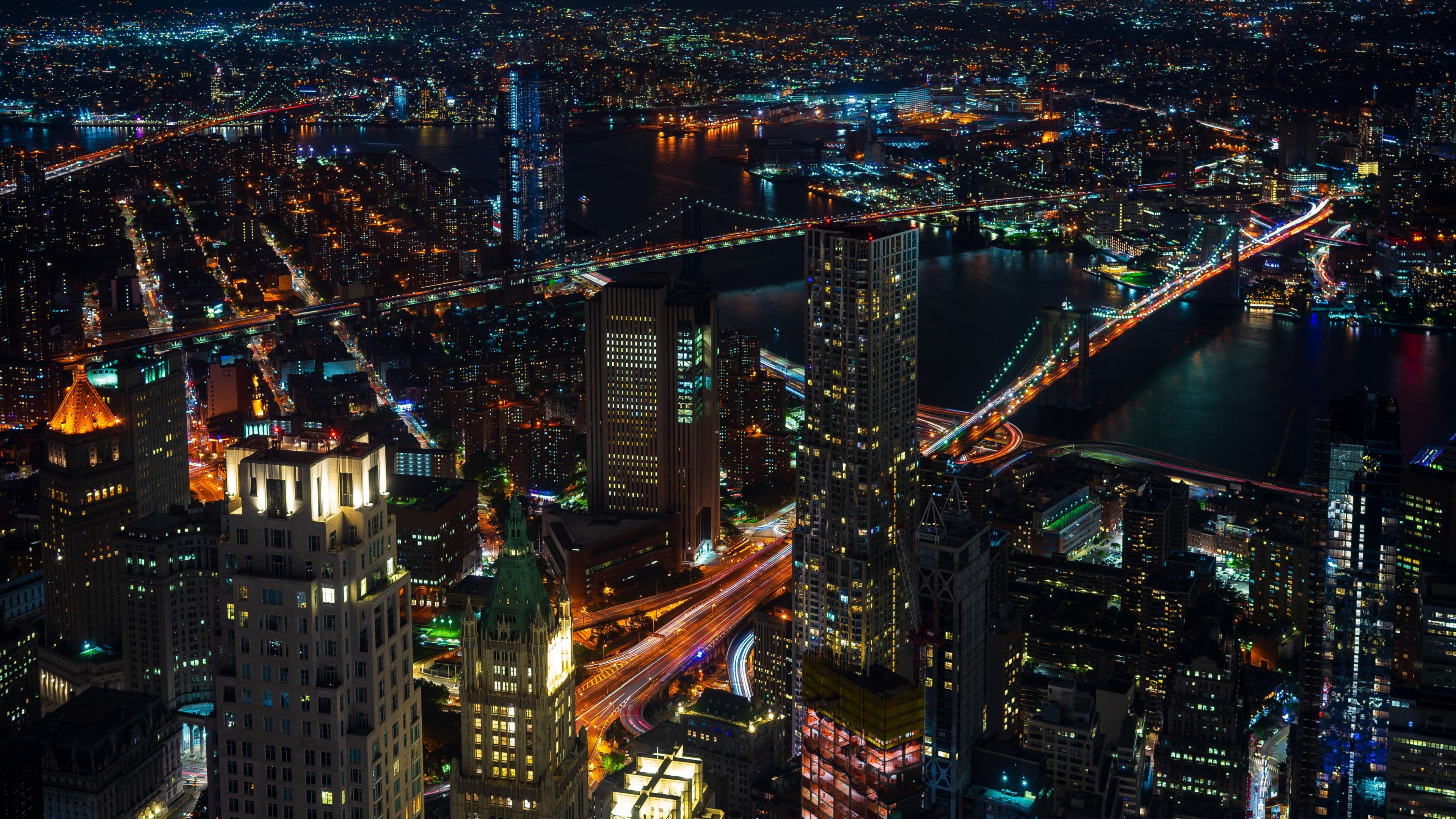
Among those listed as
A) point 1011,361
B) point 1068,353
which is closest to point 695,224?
point 1011,361

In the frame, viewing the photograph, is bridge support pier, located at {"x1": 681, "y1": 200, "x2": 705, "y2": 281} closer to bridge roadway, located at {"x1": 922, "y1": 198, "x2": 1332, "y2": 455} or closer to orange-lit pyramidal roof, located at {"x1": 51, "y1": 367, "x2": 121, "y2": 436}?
bridge roadway, located at {"x1": 922, "y1": 198, "x2": 1332, "y2": 455}

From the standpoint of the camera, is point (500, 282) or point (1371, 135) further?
point (1371, 135)

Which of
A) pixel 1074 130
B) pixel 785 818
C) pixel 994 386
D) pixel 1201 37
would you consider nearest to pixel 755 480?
pixel 994 386

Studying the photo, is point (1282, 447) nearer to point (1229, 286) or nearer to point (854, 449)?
point (1229, 286)

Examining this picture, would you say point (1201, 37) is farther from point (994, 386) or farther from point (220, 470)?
point (220, 470)

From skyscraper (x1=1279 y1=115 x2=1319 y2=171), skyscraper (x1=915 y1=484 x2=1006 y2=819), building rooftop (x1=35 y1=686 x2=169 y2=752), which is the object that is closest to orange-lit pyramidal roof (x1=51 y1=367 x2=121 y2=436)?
building rooftop (x1=35 y1=686 x2=169 y2=752)
